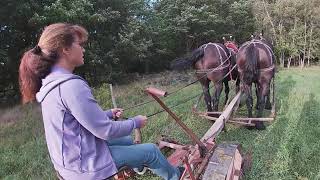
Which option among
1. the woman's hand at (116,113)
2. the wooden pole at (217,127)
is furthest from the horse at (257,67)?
the woman's hand at (116,113)

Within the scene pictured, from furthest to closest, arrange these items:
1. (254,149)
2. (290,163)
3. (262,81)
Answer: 1. (262,81)
2. (254,149)
3. (290,163)

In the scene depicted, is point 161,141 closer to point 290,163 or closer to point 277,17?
point 290,163

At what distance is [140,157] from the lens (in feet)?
10.6

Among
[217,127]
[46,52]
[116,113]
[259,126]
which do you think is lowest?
[259,126]

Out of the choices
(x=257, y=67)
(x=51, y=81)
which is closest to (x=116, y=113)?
(x=51, y=81)

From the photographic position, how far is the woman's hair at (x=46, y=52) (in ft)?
8.84

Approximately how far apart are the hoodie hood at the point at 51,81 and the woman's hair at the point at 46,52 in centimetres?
8

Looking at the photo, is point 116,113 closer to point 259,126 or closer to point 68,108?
point 68,108

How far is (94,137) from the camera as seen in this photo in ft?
9.20

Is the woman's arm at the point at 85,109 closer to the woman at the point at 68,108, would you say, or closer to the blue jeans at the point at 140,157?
the woman at the point at 68,108

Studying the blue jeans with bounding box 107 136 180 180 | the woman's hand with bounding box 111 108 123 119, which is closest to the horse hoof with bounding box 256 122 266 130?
the blue jeans with bounding box 107 136 180 180

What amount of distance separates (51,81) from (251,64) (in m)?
5.79

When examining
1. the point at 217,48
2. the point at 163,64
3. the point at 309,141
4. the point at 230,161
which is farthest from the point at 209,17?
the point at 230,161

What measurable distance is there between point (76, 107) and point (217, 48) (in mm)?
6560
